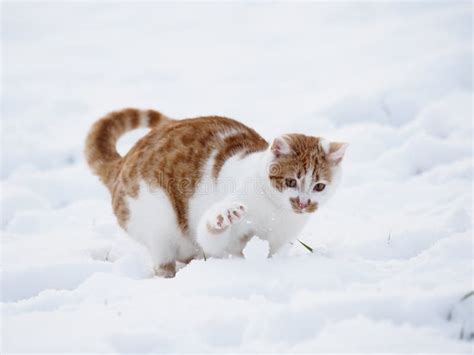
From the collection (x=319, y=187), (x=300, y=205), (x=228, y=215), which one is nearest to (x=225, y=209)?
(x=228, y=215)

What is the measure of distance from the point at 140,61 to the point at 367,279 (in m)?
7.80

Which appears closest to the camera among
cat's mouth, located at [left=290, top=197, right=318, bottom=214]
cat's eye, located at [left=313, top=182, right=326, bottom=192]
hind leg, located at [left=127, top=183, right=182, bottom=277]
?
cat's mouth, located at [left=290, top=197, right=318, bottom=214]

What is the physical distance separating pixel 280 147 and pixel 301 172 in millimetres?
180

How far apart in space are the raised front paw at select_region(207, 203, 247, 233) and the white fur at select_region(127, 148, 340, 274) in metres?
0.01

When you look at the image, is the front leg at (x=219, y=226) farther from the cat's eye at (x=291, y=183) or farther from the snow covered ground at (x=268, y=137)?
the cat's eye at (x=291, y=183)

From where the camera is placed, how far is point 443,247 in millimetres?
2602

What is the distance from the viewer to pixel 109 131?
388 centimetres

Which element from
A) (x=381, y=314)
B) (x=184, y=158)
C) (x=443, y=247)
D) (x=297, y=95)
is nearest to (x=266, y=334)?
(x=381, y=314)

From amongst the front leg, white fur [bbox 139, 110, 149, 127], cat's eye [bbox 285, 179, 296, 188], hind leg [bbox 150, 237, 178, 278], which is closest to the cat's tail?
white fur [bbox 139, 110, 149, 127]

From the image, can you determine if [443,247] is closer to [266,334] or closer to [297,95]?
[266,334]

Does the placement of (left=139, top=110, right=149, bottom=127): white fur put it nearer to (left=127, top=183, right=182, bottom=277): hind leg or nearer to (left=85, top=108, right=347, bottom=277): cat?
(left=85, top=108, right=347, bottom=277): cat

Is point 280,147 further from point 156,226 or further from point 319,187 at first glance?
point 156,226

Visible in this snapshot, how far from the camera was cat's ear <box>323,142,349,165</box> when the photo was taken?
3.01m

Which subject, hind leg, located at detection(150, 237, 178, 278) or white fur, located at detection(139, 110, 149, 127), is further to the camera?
white fur, located at detection(139, 110, 149, 127)
